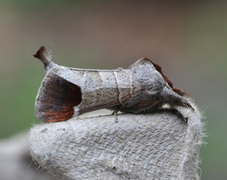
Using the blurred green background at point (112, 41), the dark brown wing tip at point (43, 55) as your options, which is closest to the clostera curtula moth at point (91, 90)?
the dark brown wing tip at point (43, 55)

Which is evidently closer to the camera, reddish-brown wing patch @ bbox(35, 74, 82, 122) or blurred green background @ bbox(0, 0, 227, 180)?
reddish-brown wing patch @ bbox(35, 74, 82, 122)

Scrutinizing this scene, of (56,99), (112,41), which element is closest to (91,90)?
(56,99)

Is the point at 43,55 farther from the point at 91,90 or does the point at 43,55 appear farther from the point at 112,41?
the point at 112,41

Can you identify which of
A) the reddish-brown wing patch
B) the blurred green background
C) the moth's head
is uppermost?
the blurred green background

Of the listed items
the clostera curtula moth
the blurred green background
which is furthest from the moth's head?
the blurred green background

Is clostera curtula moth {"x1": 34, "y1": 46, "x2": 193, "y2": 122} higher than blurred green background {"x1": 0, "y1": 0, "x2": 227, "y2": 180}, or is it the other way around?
blurred green background {"x1": 0, "y1": 0, "x2": 227, "y2": 180}

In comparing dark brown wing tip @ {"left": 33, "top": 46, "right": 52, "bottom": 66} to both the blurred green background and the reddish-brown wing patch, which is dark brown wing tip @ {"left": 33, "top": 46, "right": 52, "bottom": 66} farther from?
the blurred green background

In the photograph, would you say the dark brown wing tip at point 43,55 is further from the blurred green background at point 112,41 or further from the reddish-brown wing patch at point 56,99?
the blurred green background at point 112,41
